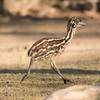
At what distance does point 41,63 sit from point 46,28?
37.9ft

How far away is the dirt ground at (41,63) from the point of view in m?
11.8

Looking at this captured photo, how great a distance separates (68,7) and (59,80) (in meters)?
23.4

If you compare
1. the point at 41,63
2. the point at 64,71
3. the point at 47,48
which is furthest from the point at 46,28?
the point at 47,48

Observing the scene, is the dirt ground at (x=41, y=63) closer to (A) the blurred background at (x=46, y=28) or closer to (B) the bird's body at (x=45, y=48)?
(A) the blurred background at (x=46, y=28)

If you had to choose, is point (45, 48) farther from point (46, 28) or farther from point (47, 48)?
point (46, 28)

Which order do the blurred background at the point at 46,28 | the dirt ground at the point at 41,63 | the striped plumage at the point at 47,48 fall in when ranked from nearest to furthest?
the dirt ground at the point at 41,63 → the striped plumage at the point at 47,48 → the blurred background at the point at 46,28

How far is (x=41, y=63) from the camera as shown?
1684 cm

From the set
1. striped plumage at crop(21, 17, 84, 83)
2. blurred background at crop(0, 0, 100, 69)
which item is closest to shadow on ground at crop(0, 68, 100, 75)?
blurred background at crop(0, 0, 100, 69)

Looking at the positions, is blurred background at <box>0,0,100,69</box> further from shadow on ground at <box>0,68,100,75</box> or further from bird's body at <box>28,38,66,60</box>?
bird's body at <box>28,38,66,60</box>

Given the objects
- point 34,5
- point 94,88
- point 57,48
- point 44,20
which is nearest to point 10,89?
point 57,48

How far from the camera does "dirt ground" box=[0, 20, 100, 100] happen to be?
11794 mm

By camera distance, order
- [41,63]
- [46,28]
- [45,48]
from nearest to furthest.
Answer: [45,48] → [41,63] → [46,28]

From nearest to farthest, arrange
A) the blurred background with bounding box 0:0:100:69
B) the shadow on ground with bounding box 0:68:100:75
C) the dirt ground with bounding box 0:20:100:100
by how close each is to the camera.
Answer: the dirt ground with bounding box 0:20:100:100, the shadow on ground with bounding box 0:68:100:75, the blurred background with bounding box 0:0:100:69

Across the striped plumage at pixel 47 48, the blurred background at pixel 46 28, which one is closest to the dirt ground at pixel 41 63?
the blurred background at pixel 46 28
